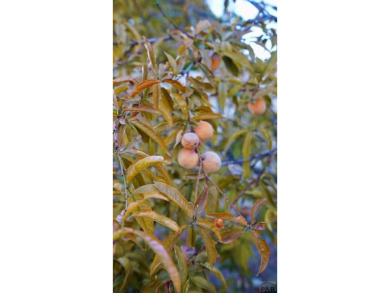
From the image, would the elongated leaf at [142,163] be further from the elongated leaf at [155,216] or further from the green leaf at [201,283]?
the green leaf at [201,283]

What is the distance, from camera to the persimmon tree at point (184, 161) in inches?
24.2

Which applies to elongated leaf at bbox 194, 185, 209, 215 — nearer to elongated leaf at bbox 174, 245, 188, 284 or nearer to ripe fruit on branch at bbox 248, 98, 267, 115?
elongated leaf at bbox 174, 245, 188, 284

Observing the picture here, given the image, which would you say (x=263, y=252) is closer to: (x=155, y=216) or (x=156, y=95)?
(x=155, y=216)

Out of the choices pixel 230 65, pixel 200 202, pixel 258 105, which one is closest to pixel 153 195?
pixel 200 202

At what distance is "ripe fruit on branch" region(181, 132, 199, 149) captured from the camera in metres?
0.83

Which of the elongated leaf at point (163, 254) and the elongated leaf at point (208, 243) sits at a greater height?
the elongated leaf at point (163, 254)

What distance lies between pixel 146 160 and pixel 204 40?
0.54m

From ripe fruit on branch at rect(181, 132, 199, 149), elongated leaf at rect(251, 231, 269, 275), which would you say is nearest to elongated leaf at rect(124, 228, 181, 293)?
elongated leaf at rect(251, 231, 269, 275)
